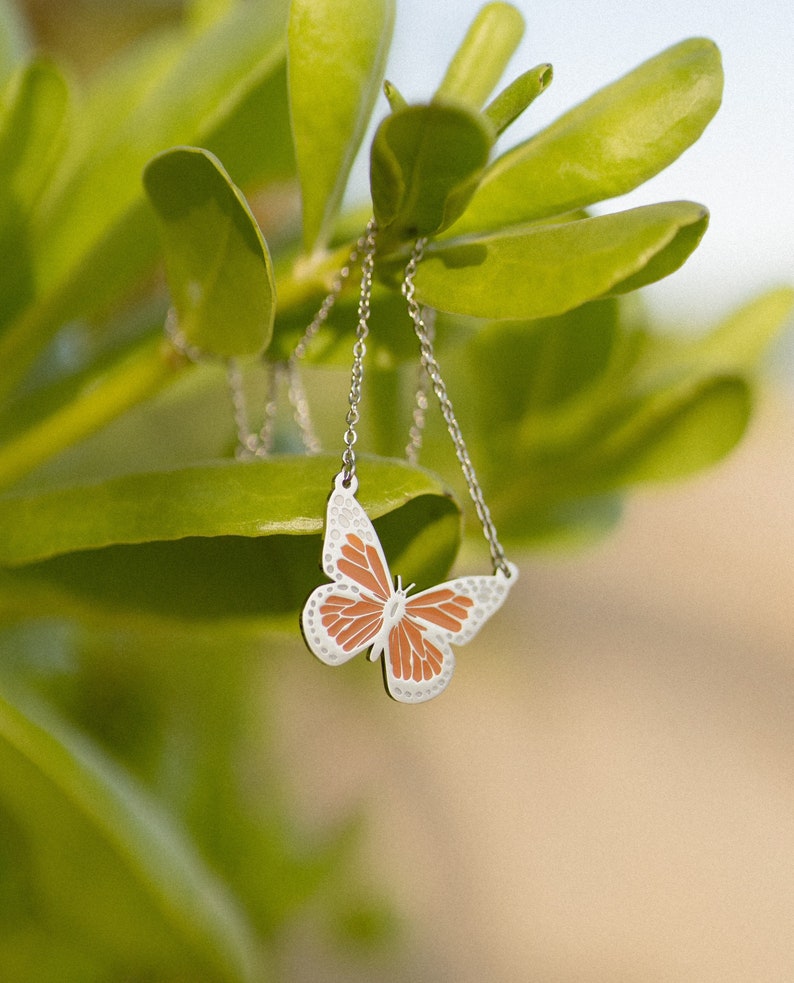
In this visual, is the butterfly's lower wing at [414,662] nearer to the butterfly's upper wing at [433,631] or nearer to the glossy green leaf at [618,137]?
the butterfly's upper wing at [433,631]

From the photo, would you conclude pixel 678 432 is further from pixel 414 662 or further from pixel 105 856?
pixel 105 856

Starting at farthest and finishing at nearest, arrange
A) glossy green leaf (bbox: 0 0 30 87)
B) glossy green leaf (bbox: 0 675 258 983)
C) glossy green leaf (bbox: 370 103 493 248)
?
1. glossy green leaf (bbox: 0 0 30 87)
2. glossy green leaf (bbox: 0 675 258 983)
3. glossy green leaf (bbox: 370 103 493 248)

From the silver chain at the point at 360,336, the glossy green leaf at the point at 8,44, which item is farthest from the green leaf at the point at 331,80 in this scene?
the glossy green leaf at the point at 8,44

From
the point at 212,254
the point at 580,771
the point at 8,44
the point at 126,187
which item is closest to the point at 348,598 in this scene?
the point at 212,254

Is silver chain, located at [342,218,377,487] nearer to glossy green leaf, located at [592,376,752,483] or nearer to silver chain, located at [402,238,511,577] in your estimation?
silver chain, located at [402,238,511,577]

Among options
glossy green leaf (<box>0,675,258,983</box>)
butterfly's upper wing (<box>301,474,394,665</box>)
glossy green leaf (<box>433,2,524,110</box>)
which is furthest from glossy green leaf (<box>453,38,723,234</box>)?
glossy green leaf (<box>0,675,258,983</box>)

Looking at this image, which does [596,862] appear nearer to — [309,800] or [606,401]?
[309,800]
